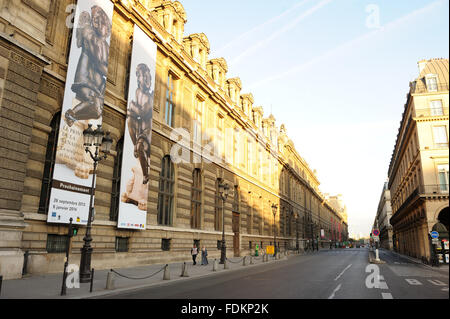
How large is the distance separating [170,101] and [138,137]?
25.0 feet

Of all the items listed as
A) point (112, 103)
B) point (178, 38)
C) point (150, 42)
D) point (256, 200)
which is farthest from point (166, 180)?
point (256, 200)

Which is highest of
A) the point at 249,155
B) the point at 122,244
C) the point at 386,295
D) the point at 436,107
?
the point at 436,107

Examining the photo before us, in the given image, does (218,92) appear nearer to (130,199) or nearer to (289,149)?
(130,199)

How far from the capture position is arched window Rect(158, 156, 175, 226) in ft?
88.7

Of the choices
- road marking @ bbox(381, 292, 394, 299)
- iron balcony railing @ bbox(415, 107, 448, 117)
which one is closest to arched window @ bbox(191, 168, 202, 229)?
road marking @ bbox(381, 292, 394, 299)

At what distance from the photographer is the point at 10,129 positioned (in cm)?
1518

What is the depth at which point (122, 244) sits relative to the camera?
885 inches

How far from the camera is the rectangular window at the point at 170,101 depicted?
29.8m

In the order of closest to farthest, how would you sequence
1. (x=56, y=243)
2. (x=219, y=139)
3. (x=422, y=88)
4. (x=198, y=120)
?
(x=56, y=243) < (x=198, y=120) < (x=422, y=88) < (x=219, y=139)

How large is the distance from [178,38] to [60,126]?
699 inches

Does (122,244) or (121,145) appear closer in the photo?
(122,244)

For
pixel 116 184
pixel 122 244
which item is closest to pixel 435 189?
pixel 122 244

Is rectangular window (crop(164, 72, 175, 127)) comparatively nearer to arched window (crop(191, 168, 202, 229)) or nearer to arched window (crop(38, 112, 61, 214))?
arched window (crop(191, 168, 202, 229))

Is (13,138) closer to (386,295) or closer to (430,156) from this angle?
(386,295)
